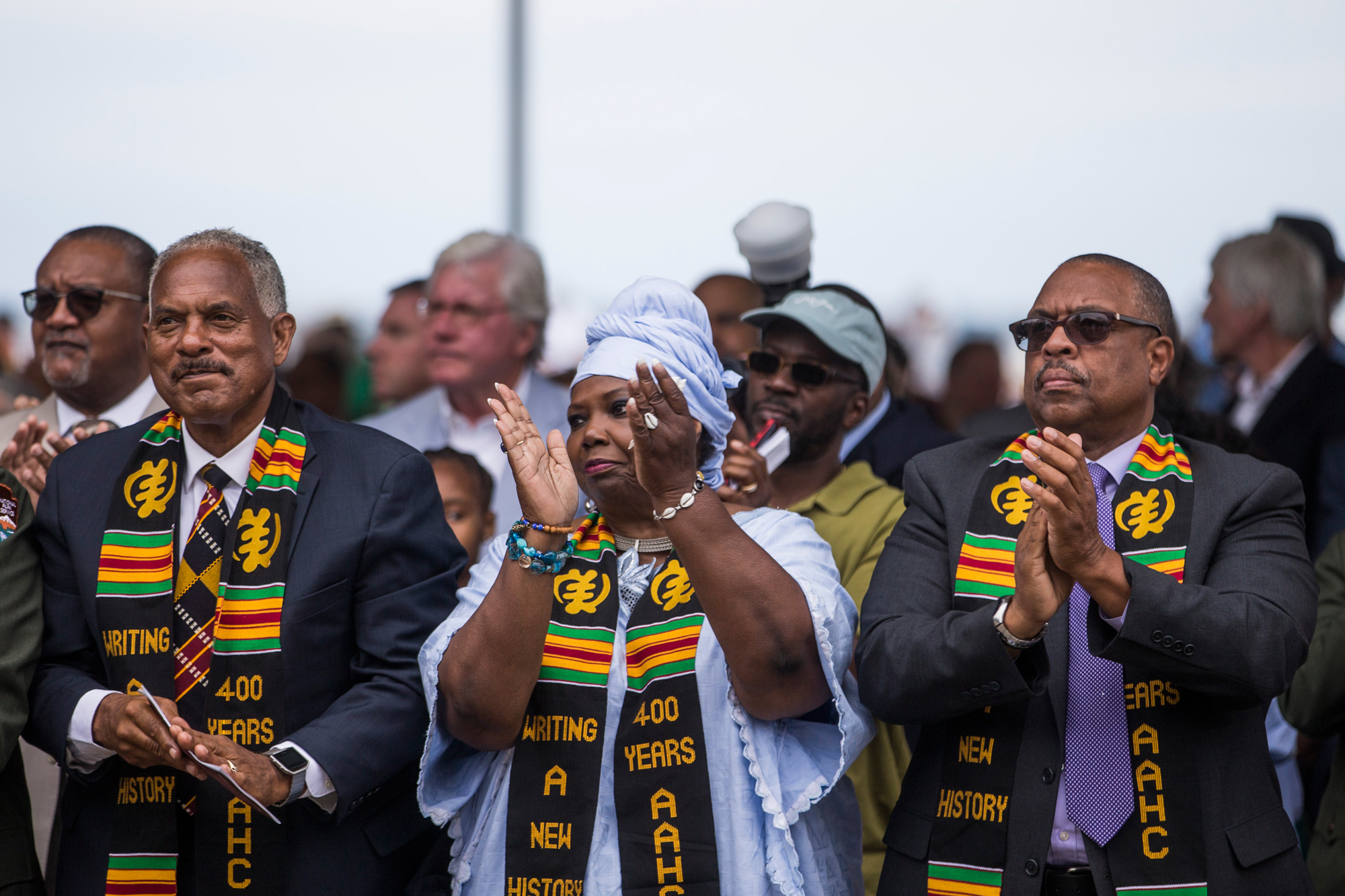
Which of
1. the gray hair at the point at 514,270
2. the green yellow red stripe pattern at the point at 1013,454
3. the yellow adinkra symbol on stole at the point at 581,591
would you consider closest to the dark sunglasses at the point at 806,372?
the green yellow red stripe pattern at the point at 1013,454

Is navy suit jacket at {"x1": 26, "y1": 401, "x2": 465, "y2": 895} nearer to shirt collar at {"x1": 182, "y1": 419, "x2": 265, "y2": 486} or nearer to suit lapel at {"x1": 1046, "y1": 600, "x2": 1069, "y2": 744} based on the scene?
shirt collar at {"x1": 182, "y1": 419, "x2": 265, "y2": 486}

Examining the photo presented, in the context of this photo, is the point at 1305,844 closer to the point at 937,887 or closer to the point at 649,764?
the point at 937,887

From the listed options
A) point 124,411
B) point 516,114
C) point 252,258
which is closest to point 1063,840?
point 252,258

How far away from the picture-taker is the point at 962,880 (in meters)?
2.92

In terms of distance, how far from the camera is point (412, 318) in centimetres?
672

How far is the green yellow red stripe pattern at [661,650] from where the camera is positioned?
3.04 metres

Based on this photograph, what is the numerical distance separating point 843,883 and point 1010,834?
1.39 feet

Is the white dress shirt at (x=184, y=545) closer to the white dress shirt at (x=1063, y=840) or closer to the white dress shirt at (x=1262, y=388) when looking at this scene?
the white dress shirt at (x=1063, y=840)

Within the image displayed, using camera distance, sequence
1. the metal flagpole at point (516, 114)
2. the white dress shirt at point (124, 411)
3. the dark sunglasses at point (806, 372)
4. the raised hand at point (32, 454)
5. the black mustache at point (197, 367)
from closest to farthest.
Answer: the black mustache at point (197, 367)
the raised hand at point (32, 454)
the dark sunglasses at point (806, 372)
the white dress shirt at point (124, 411)
the metal flagpole at point (516, 114)

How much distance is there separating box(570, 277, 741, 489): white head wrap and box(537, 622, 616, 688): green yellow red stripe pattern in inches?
17.8

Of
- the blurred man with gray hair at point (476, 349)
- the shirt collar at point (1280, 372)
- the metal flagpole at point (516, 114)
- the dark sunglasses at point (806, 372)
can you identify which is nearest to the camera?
the dark sunglasses at point (806, 372)

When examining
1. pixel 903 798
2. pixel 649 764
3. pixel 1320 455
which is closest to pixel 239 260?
pixel 649 764

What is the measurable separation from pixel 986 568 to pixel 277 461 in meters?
1.64

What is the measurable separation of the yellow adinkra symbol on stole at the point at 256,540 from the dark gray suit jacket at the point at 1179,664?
1.35 meters
